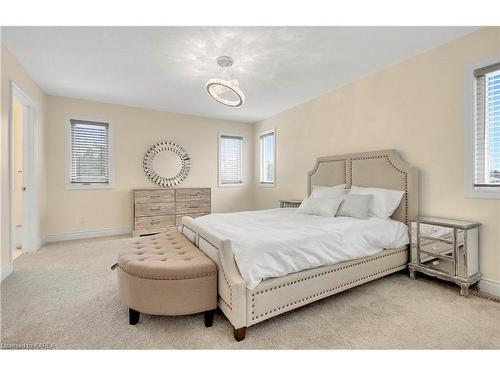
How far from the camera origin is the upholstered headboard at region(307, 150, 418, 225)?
114 inches

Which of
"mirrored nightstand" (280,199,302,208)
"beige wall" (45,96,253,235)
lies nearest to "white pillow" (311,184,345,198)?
"mirrored nightstand" (280,199,302,208)

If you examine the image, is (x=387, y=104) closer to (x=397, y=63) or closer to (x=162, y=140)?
(x=397, y=63)

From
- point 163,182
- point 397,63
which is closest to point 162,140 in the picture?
point 163,182

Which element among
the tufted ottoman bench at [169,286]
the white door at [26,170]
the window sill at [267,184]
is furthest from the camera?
the window sill at [267,184]

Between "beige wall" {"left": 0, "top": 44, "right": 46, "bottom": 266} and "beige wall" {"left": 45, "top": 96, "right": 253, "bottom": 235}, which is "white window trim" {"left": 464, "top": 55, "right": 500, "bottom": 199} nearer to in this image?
"beige wall" {"left": 45, "top": 96, "right": 253, "bottom": 235}

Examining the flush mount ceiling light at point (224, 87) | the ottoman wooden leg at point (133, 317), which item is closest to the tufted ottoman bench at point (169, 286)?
the ottoman wooden leg at point (133, 317)

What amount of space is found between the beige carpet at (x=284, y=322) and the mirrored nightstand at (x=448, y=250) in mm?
173

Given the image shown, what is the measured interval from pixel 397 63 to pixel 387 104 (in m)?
0.50

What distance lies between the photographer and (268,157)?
19.5ft

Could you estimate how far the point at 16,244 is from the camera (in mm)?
3959

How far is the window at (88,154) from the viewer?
14.8 feet

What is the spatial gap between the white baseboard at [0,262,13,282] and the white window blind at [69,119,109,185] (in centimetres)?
204

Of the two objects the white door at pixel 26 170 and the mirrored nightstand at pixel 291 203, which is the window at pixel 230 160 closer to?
the mirrored nightstand at pixel 291 203

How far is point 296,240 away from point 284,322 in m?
0.63
